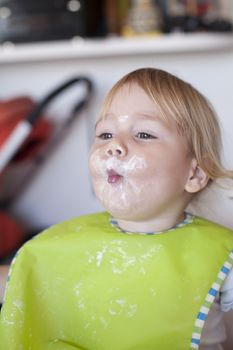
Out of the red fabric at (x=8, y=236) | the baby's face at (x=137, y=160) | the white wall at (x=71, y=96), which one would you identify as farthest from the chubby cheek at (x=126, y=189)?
the red fabric at (x=8, y=236)

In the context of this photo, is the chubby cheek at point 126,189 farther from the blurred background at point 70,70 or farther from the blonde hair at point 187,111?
the blurred background at point 70,70

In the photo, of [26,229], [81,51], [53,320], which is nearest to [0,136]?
[81,51]

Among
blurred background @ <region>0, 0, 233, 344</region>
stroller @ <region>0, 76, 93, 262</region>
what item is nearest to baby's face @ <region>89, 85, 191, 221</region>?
blurred background @ <region>0, 0, 233, 344</region>

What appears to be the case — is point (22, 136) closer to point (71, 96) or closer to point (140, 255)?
point (71, 96)

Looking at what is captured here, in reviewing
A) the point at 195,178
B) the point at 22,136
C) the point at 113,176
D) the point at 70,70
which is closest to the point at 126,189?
the point at 113,176

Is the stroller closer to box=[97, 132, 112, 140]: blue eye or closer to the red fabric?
the red fabric

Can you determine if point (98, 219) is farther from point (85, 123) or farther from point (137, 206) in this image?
point (85, 123)

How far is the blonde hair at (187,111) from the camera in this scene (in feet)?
2.81

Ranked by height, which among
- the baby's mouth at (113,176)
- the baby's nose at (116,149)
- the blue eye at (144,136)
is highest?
the blue eye at (144,136)

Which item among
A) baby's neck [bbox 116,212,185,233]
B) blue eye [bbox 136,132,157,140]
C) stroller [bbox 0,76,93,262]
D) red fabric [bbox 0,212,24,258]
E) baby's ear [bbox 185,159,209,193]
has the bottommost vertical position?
red fabric [bbox 0,212,24,258]

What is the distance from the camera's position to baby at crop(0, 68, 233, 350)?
2.77 feet

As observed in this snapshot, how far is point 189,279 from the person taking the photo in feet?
2.81

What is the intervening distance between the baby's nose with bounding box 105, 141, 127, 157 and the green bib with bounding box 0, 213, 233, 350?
0.14 metres

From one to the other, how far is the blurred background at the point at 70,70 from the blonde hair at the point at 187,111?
23.7 inches
